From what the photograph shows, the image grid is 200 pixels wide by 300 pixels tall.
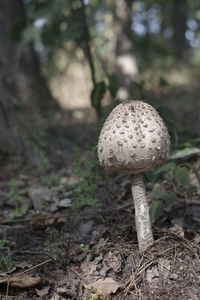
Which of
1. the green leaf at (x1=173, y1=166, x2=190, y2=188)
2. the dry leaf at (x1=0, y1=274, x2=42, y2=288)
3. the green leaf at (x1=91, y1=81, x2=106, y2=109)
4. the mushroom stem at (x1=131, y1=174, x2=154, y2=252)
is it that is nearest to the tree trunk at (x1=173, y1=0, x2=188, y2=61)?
the green leaf at (x1=91, y1=81, x2=106, y2=109)

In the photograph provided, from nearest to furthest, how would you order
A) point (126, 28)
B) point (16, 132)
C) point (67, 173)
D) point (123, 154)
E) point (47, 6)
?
point (123, 154) → point (47, 6) → point (67, 173) → point (16, 132) → point (126, 28)

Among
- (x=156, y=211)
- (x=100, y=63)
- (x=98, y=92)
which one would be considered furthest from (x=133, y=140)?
(x=100, y=63)

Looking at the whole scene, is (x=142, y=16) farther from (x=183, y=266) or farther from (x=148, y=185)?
(x=183, y=266)

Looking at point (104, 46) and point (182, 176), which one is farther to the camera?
point (104, 46)

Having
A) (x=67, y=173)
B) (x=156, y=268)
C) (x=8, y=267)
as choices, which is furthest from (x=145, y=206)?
(x=67, y=173)

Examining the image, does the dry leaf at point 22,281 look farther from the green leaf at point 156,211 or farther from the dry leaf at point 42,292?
the green leaf at point 156,211

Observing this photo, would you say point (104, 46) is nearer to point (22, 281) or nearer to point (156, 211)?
point (156, 211)

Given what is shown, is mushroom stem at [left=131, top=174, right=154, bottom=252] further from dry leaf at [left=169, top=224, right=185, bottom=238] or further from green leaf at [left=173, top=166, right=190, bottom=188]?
green leaf at [left=173, top=166, right=190, bottom=188]
